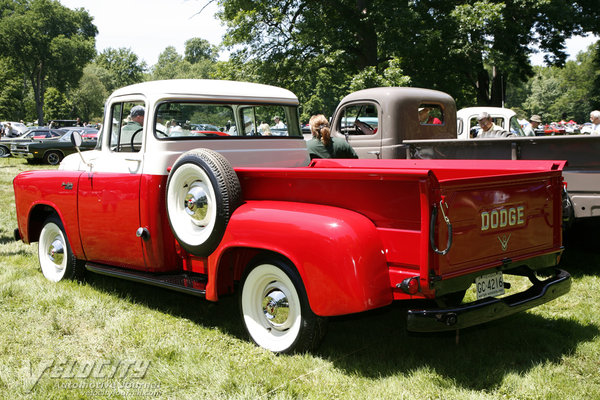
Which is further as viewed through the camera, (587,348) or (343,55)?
(343,55)

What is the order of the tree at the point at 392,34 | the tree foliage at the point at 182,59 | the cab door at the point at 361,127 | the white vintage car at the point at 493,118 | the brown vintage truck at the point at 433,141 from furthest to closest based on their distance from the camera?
the tree foliage at the point at 182,59 < the tree at the point at 392,34 < the white vintage car at the point at 493,118 < the cab door at the point at 361,127 < the brown vintage truck at the point at 433,141

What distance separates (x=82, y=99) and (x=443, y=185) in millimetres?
75321

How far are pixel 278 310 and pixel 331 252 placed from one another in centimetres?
76

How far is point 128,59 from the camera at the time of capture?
9444 centimetres

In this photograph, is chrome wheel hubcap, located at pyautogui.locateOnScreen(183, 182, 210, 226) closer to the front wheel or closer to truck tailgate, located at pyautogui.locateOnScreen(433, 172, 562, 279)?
the front wheel

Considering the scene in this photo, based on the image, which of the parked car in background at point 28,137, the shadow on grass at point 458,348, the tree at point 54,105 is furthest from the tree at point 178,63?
the shadow on grass at point 458,348

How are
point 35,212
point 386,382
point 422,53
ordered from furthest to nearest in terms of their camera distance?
1. point 422,53
2. point 35,212
3. point 386,382

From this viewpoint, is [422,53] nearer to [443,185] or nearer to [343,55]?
[343,55]

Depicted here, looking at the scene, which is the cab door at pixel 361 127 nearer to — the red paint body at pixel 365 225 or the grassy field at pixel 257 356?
the grassy field at pixel 257 356

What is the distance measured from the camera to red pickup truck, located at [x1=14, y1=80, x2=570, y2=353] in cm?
329

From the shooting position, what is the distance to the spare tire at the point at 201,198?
394 cm

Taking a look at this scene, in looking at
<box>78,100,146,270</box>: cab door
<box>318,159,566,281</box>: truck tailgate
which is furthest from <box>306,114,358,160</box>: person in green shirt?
<box>318,159,566,281</box>: truck tailgate

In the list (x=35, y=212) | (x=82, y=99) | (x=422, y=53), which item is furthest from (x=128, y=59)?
(x=35, y=212)

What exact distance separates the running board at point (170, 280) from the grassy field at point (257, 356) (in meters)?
0.33
